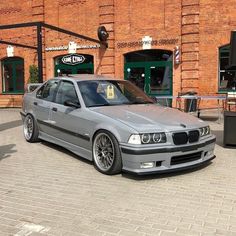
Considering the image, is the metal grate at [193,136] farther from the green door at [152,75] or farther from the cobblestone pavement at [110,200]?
the green door at [152,75]

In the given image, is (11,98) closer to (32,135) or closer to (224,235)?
(32,135)

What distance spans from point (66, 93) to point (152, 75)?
1111cm

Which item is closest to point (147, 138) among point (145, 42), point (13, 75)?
point (145, 42)

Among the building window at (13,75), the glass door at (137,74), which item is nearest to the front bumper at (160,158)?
the glass door at (137,74)

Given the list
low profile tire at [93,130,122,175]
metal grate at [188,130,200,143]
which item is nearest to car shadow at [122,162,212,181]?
low profile tire at [93,130,122,175]

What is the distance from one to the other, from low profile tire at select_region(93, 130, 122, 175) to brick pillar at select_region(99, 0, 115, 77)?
12.7m

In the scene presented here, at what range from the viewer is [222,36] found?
15.9 meters

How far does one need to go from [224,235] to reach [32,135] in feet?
19.5

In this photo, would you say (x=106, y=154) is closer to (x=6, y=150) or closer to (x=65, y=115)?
(x=65, y=115)

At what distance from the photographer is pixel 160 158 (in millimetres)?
5512

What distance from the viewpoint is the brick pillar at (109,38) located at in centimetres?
1827

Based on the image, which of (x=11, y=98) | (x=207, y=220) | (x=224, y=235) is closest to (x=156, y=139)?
(x=207, y=220)

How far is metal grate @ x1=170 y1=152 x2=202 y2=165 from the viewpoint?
5.66m

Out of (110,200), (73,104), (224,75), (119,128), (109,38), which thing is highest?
(109,38)
